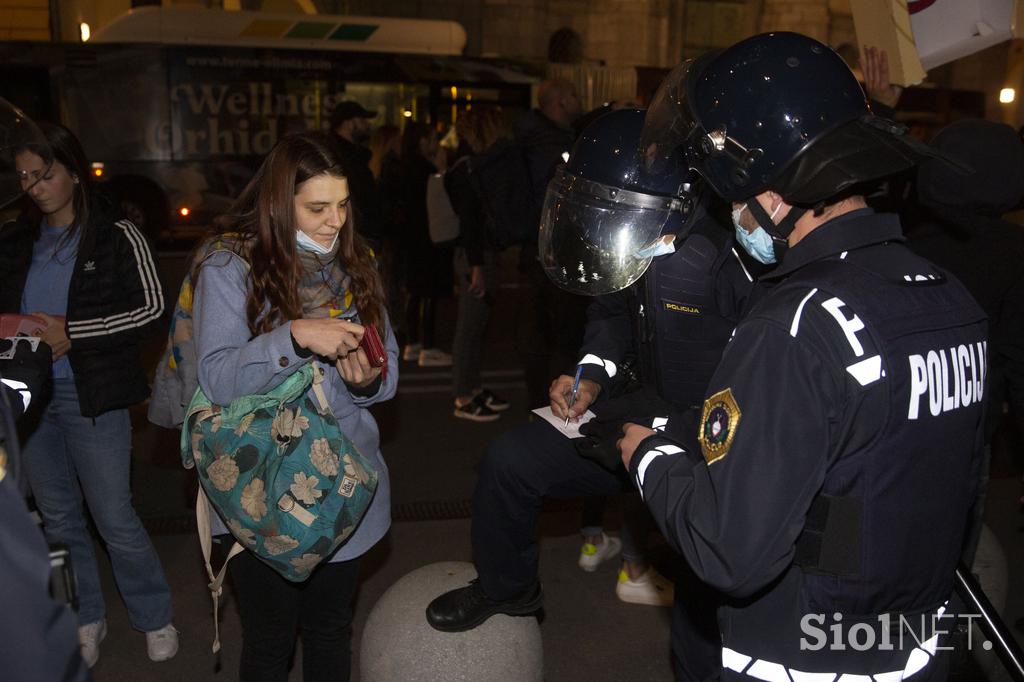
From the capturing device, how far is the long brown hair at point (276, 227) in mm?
2604

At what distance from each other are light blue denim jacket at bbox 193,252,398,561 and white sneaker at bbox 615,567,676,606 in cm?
187

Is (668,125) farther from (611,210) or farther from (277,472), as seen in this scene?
(277,472)

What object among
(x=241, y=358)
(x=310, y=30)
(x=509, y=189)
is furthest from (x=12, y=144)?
(x=310, y=30)

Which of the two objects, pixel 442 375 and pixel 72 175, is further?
pixel 442 375

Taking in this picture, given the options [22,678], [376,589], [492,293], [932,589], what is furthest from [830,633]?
[492,293]

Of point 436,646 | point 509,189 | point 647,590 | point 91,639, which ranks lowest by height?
point 647,590

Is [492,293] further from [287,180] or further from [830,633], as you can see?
[830,633]

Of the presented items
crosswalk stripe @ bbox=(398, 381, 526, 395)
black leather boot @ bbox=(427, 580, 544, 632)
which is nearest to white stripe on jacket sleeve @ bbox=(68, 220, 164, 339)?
black leather boot @ bbox=(427, 580, 544, 632)

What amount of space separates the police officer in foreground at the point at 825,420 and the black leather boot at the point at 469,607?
126 cm

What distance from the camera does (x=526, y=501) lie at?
3.02m

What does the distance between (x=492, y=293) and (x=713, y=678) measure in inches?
167

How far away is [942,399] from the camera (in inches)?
69.4

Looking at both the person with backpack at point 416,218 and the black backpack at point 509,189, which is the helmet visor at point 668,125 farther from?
the person with backpack at point 416,218

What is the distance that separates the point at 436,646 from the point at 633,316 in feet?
4.35
